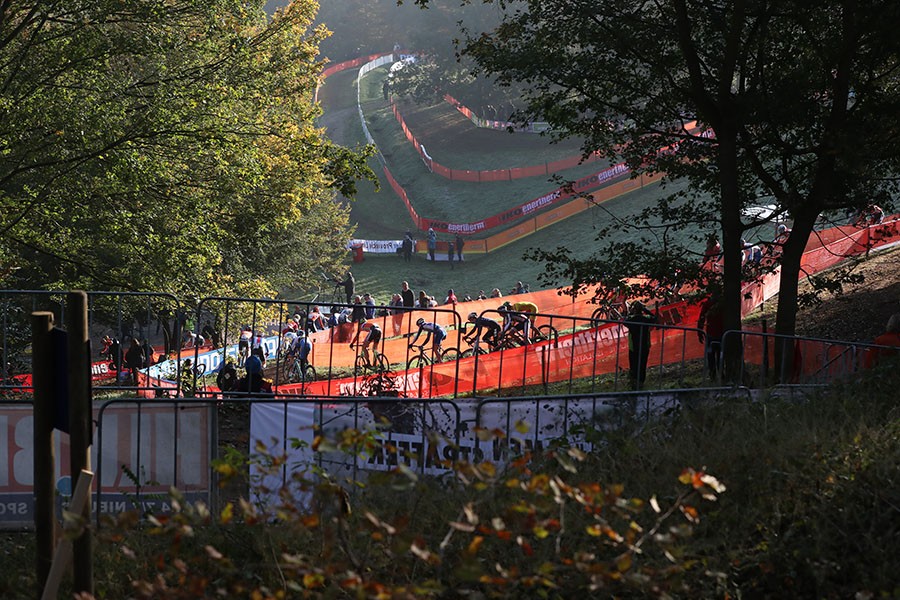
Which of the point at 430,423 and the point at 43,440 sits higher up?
the point at 43,440

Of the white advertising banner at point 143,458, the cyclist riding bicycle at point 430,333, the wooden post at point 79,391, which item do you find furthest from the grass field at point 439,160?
the wooden post at point 79,391

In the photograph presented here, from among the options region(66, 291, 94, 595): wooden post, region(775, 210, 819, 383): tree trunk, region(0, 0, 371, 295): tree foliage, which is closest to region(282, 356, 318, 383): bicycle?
region(0, 0, 371, 295): tree foliage

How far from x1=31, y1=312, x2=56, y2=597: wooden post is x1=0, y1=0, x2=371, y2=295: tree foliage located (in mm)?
11465

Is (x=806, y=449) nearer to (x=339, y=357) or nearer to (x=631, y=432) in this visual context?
(x=631, y=432)

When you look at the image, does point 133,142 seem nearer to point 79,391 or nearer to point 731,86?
point 731,86

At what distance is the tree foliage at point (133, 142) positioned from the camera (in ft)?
52.7

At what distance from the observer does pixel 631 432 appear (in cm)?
785

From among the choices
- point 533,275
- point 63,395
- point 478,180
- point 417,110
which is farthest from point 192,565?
point 417,110

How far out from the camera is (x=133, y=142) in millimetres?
16594

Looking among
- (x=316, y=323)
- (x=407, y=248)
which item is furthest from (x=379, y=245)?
(x=316, y=323)

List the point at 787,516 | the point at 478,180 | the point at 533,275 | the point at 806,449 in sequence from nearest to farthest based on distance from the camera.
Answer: the point at 787,516, the point at 806,449, the point at 533,275, the point at 478,180

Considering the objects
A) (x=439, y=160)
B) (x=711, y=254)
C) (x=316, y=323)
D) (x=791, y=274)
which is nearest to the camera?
(x=791, y=274)

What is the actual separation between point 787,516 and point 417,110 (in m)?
80.1

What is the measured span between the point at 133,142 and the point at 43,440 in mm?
12056
